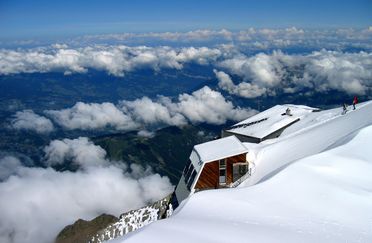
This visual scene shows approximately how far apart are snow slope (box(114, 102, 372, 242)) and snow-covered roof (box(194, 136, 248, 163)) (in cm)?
814

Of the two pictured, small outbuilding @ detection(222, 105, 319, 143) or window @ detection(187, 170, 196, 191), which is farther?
small outbuilding @ detection(222, 105, 319, 143)

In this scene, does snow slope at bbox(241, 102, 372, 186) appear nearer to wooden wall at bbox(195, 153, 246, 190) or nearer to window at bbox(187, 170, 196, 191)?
wooden wall at bbox(195, 153, 246, 190)

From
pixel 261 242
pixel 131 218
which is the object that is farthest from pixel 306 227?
pixel 131 218

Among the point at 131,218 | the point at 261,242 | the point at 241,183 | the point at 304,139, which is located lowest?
the point at 131,218

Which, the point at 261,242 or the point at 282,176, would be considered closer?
the point at 261,242

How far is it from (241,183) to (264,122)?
20.8 m

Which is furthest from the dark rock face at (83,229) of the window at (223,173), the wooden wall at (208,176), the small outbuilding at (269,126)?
the window at (223,173)

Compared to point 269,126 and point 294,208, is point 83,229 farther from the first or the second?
point 294,208

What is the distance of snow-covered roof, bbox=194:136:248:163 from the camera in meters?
31.2

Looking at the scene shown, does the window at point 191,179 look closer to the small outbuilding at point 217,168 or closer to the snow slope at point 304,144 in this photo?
the small outbuilding at point 217,168

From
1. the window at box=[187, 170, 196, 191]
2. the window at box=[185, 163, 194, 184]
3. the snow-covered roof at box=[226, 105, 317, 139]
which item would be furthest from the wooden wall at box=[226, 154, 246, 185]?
the snow-covered roof at box=[226, 105, 317, 139]

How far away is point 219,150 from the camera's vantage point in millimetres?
32656

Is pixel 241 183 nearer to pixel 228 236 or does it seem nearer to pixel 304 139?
pixel 304 139

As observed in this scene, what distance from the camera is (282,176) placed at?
21.8 metres
